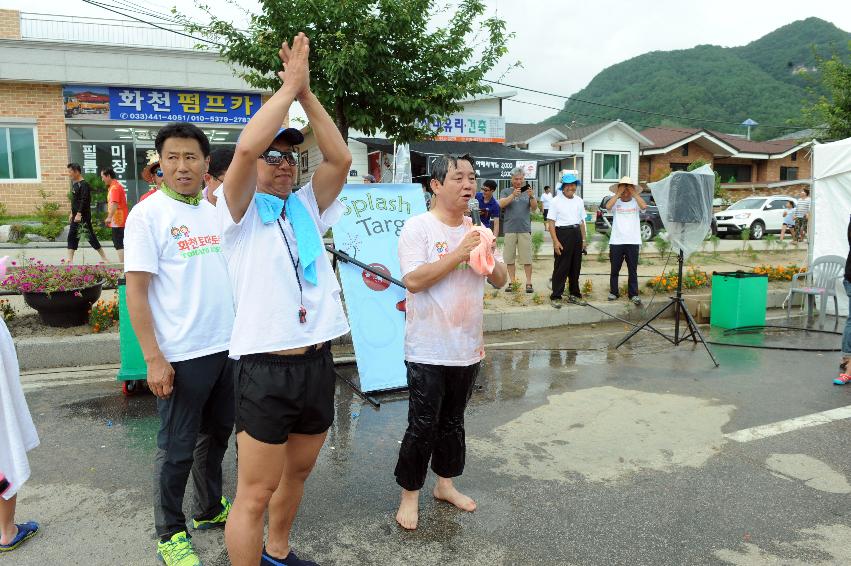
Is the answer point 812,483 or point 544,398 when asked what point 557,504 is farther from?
point 544,398

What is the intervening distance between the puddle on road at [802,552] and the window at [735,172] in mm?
40765

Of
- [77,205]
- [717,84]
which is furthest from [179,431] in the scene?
[717,84]

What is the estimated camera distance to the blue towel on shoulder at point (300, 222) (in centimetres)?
241

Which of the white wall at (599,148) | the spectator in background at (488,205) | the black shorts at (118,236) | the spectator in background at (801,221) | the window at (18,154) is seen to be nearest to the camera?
the spectator in background at (488,205)

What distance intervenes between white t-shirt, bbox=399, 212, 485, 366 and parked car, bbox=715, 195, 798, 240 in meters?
23.8

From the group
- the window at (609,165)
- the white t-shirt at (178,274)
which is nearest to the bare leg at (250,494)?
the white t-shirt at (178,274)

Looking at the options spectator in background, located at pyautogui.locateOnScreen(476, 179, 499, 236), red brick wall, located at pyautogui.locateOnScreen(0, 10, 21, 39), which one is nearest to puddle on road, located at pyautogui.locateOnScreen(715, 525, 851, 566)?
spectator in background, located at pyautogui.locateOnScreen(476, 179, 499, 236)

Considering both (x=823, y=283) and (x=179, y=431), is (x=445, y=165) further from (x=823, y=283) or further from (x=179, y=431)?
(x=823, y=283)

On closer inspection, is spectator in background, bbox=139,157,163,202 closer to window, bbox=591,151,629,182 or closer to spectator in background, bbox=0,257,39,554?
spectator in background, bbox=0,257,39,554

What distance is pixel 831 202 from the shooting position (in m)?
9.59

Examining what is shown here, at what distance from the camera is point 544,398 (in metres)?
5.57

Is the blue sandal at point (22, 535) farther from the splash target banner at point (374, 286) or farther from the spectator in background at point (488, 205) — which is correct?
the spectator in background at point (488, 205)

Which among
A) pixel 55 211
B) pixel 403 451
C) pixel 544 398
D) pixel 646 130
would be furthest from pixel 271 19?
pixel 646 130

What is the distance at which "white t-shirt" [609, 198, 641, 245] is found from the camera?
9.38 metres
